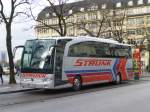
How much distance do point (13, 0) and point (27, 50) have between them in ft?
23.6

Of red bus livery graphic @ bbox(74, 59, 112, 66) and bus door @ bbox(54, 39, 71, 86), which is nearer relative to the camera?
bus door @ bbox(54, 39, 71, 86)

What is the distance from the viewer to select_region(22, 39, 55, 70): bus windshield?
2395 cm

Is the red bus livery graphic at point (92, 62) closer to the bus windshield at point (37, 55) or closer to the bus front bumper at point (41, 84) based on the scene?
the bus windshield at point (37, 55)

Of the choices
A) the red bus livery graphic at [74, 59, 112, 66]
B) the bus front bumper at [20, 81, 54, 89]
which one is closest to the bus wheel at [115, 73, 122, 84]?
the red bus livery graphic at [74, 59, 112, 66]

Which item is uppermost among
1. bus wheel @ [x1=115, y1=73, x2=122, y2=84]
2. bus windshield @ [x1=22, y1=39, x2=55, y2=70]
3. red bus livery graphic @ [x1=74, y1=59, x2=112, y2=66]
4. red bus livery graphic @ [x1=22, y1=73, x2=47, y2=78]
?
bus windshield @ [x1=22, y1=39, x2=55, y2=70]

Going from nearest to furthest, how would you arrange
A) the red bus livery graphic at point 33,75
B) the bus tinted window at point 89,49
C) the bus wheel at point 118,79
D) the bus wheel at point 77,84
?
the red bus livery graphic at point 33,75
the bus tinted window at point 89,49
the bus wheel at point 77,84
the bus wheel at point 118,79

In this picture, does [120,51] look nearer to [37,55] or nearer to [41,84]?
[37,55]

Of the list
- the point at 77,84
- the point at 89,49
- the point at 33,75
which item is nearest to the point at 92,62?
the point at 89,49

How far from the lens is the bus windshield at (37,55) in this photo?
23953 mm


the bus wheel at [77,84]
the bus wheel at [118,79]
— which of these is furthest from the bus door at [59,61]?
the bus wheel at [118,79]

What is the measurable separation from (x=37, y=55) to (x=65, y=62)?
1.70 metres

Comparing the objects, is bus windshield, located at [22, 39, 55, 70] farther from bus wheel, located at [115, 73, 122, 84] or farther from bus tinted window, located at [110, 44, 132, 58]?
bus wheel, located at [115, 73, 122, 84]

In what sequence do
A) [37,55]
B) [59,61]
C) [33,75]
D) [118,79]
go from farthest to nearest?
[118,79] → [59,61] → [37,55] → [33,75]

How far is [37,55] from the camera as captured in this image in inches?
955
